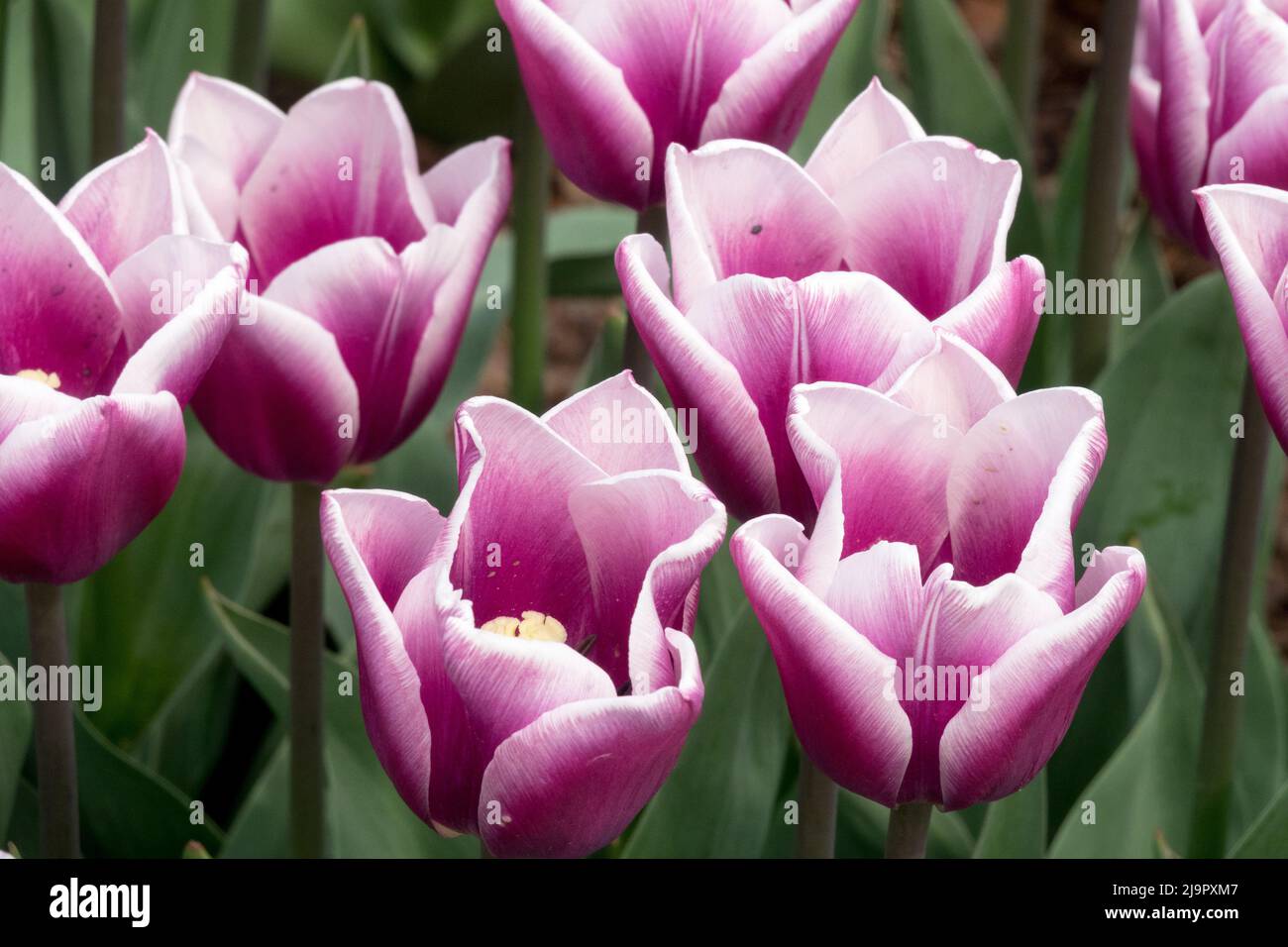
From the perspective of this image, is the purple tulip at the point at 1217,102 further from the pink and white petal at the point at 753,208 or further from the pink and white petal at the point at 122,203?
the pink and white petal at the point at 122,203

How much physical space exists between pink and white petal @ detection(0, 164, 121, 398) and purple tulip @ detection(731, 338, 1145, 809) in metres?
0.28

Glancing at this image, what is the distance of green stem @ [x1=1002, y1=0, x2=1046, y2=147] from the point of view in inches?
53.0

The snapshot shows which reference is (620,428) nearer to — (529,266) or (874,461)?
(874,461)

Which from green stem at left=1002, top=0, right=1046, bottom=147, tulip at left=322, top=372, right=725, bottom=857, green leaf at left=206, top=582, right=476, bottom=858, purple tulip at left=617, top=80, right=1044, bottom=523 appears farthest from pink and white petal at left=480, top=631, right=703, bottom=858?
green stem at left=1002, top=0, right=1046, bottom=147

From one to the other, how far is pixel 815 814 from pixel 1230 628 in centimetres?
30

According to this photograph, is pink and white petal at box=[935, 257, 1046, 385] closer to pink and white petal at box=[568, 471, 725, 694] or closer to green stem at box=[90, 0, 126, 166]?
pink and white petal at box=[568, 471, 725, 694]

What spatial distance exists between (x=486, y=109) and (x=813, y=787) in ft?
4.52

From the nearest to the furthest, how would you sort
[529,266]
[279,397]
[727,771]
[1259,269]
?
1. [1259,269]
2. [279,397]
3. [727,771]
4. [529,266]

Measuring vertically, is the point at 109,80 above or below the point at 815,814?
above

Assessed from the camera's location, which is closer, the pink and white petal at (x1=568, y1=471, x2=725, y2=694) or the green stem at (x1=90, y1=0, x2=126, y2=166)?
the pink and white petal at (x1=568, y1=471, x2=725, y2=694)

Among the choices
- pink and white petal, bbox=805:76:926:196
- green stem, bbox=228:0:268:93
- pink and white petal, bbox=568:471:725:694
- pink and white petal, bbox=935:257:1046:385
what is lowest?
pink and white petal, bbox=568:471:725:694

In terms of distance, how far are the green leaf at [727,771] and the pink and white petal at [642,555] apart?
0.71ft

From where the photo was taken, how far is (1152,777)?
3.07ft

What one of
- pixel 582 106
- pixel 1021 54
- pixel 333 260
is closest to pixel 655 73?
pixel 582 106
